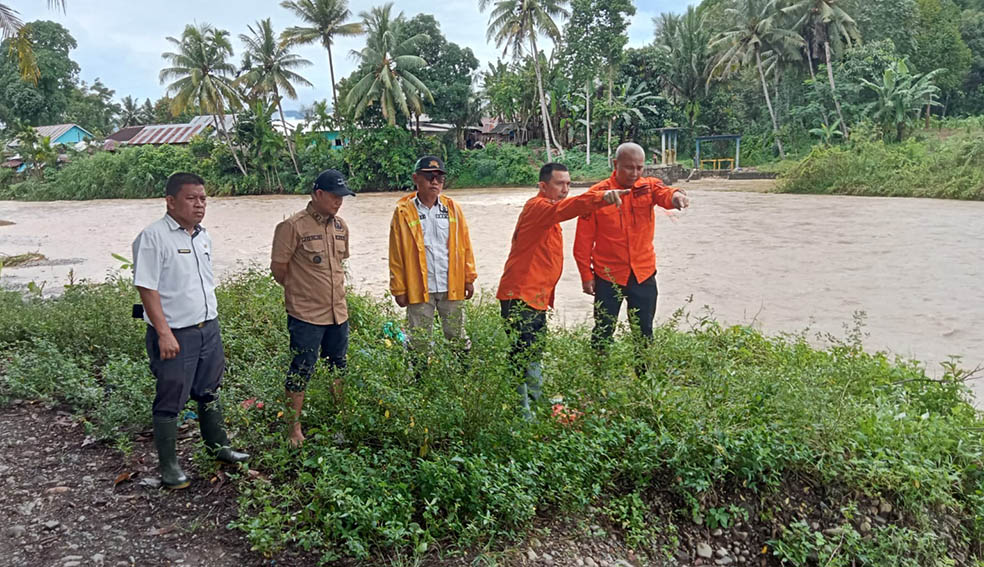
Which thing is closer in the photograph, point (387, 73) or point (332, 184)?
point (332, 184)

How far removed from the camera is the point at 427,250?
13.2 ft

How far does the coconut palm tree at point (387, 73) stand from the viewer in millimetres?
31078

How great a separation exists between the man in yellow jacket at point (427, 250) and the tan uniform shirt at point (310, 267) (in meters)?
0.60

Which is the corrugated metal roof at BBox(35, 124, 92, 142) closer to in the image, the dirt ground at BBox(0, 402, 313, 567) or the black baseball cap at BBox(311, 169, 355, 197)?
the dirt ground at BBox(0, 402, 313, 567)

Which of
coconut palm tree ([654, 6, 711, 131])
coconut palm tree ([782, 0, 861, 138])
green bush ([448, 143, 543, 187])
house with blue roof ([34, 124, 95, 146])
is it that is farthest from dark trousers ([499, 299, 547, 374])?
house with blue roof ([34, 124, 95, 146])

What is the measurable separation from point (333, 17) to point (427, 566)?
110ft

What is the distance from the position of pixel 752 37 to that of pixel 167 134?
38641mm

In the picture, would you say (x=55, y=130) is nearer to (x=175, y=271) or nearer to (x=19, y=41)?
(x=19, y=41)

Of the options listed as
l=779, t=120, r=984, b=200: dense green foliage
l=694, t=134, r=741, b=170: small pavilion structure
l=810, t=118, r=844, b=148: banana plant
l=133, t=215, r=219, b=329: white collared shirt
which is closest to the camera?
l=133, t=215, r=219, b=329: white collared shirt

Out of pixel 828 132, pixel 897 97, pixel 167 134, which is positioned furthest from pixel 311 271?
pixel 167 134

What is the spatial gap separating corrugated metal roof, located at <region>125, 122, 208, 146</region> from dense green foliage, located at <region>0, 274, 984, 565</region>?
47.0 m

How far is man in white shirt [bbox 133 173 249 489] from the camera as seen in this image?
Answer: 113 inches

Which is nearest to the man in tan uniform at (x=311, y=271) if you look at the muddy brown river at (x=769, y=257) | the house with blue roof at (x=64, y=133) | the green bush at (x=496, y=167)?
the muddy brown river at (x=769, y=257)

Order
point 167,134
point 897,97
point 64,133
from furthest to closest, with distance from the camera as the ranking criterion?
→ point 167,134 < point 64,133 < point 897,97
